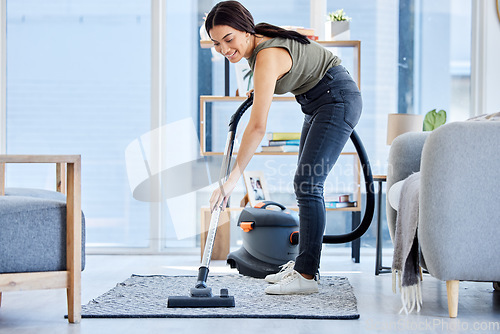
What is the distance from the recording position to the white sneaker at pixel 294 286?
229 centimetres

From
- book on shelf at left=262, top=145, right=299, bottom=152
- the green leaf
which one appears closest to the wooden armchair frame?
book on shelf at left=262, top=145, right=299, bottom=152

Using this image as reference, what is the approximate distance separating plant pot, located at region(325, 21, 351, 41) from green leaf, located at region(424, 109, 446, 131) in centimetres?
69

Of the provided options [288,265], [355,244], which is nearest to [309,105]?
[288,265]

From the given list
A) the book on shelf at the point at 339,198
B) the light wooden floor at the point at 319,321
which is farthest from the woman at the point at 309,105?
the book on shelf at the point at 339,198

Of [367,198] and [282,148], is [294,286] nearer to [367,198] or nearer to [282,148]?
[367,198]

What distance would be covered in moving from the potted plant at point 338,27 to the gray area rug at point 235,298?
64.1 inches

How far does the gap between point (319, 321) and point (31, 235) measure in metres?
0.87

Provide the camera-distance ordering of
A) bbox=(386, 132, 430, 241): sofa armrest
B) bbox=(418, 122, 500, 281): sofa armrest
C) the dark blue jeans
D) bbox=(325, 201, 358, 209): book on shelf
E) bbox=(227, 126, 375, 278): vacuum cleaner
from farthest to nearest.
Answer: bbox=(325, 201, 358, 209): book on shelf
bbox=(227, 126, 375, 278): vacuum cleaner
bbox=(386, 132, 430, 241): sofa armrest
the dark blue jeans
bbox=(418, 122, 500, 281): sofa armrest

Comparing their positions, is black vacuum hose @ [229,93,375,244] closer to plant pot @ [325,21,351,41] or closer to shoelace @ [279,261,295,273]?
shoelace @ [279,261,295,273]

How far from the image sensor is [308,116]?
2.46m

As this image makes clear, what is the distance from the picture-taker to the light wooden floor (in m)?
1.73

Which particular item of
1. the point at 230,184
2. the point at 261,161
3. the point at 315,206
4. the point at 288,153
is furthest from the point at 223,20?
the point at 261,161

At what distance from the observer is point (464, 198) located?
6.14ft

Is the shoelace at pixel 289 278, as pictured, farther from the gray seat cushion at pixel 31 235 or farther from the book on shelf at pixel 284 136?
the book on shelf at pixel 284 136
